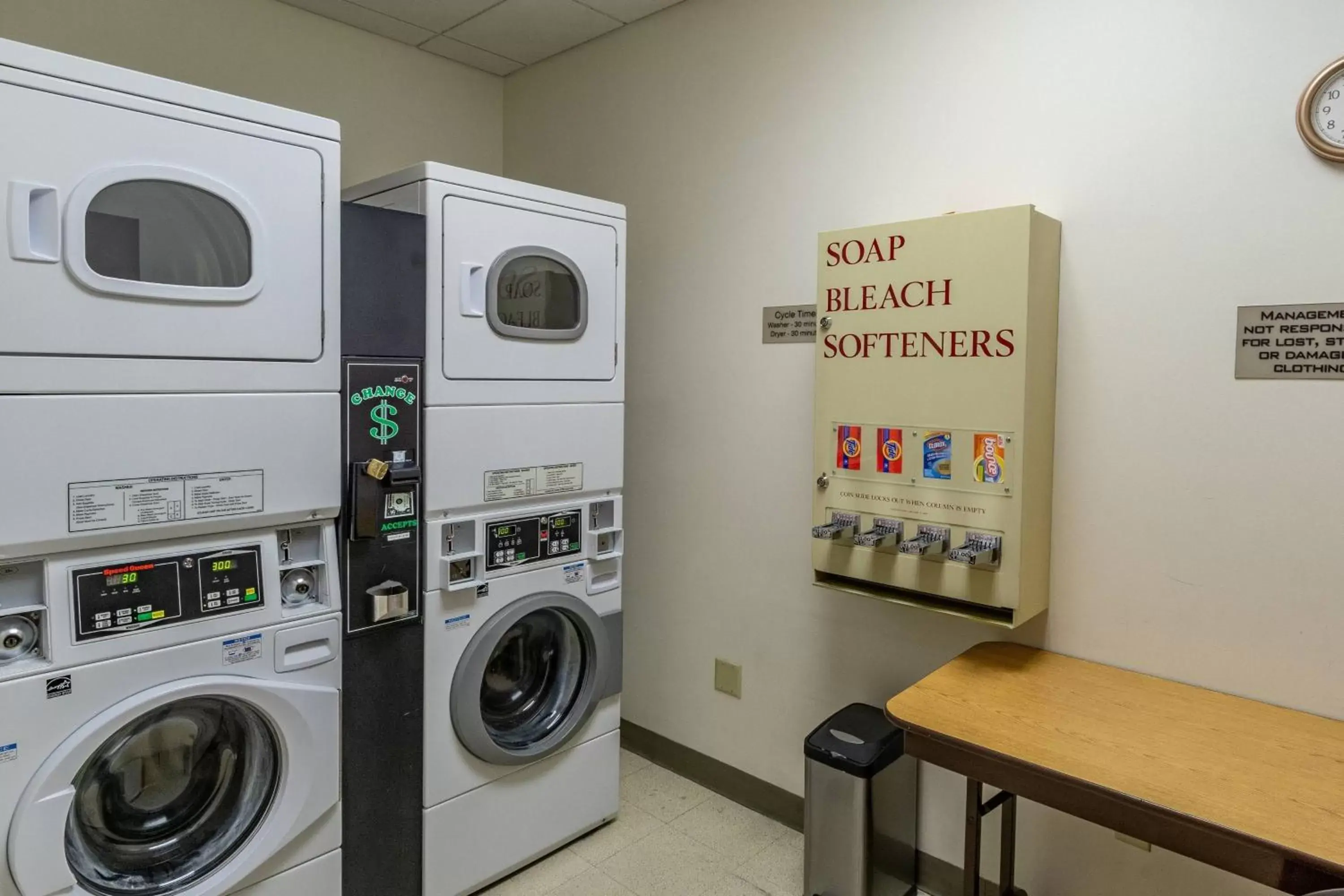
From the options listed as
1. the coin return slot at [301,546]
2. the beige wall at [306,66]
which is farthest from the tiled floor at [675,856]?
the beige wall at [306,66]

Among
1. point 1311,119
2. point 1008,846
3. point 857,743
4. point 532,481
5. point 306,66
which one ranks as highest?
point 306,66

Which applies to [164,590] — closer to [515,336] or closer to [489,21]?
[515,336]

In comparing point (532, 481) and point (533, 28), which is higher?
point (533, 28)

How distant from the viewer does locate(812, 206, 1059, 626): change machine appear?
194cm

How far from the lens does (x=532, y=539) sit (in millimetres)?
2383

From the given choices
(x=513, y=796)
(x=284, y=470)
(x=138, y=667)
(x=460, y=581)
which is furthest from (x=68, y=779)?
(x=513, y=796)

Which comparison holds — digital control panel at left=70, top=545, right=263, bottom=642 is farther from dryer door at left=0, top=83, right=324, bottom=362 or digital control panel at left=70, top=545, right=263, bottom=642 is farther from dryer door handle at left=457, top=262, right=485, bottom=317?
dryer door handle at left=457, top=262, right=485, bottom=317

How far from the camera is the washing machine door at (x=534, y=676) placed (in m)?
2.29

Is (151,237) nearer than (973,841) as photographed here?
Yes

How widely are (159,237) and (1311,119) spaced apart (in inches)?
93.9

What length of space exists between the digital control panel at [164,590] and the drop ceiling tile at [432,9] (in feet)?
6.82

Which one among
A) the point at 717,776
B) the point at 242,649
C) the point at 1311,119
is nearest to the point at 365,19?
the point at 242,649

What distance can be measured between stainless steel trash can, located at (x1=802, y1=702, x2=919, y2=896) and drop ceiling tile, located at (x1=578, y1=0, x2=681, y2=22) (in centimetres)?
245

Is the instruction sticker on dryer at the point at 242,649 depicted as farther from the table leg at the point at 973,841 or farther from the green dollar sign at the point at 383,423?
the table leg at the point at 973,841
